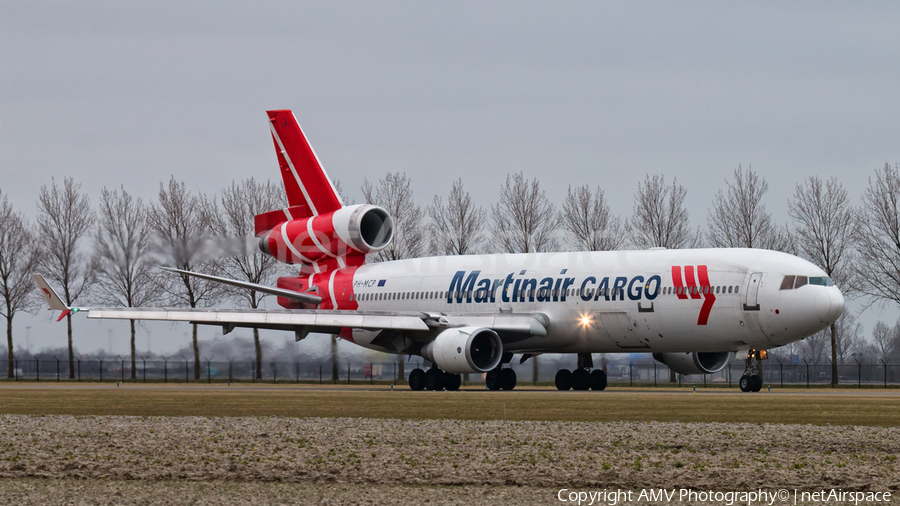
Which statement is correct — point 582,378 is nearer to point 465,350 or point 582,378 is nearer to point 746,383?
point 465,350

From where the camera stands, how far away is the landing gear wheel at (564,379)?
36.0 metres

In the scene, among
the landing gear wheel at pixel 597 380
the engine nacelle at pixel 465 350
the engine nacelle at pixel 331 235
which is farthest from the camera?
the engine nacelle at pixel 331 235

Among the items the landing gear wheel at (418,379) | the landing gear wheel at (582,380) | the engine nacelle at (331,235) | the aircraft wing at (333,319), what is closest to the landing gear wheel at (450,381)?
the landing gear wheel at (418,379)

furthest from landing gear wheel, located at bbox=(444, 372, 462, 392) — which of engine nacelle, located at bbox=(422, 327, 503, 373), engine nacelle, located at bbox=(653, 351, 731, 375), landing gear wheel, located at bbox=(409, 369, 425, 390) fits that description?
engine nacelle, located at bbox=(653, 351, 731, 375)

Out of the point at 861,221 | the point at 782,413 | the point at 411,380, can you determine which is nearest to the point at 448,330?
the point at 411,380

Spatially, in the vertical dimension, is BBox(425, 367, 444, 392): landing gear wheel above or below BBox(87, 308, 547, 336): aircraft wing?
below

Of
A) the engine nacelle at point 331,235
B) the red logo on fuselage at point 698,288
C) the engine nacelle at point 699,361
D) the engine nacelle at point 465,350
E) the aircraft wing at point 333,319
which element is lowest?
the engine nacelle at point 699,361

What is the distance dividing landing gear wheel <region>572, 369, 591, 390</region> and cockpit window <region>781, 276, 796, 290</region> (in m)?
8.10

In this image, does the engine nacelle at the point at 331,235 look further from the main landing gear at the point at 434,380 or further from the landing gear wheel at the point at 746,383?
the landing gear wheel at the point at 746,383

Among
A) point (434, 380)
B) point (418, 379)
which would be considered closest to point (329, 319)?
point (418, 379)

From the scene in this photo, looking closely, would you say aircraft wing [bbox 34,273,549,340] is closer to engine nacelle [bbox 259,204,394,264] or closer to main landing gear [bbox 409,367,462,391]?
main landing gear [bbox 409,367,462,391]

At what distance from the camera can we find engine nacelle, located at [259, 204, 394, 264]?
39.9 m

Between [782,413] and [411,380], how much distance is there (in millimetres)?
17292

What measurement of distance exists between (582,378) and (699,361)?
3677 mm
